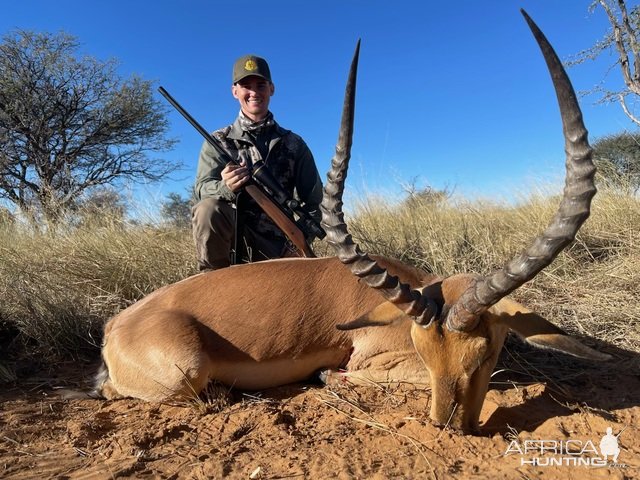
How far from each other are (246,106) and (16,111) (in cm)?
1197

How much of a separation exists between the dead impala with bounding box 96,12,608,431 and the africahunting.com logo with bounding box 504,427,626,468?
0.28 m

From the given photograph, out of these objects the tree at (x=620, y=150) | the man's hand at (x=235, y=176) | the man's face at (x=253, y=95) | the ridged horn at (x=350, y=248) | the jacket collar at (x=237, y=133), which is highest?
the tree at (x=620, y=150)

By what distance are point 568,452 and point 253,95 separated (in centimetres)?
476

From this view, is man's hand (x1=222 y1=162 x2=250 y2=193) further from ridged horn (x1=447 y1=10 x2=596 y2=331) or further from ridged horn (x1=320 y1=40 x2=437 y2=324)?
ridged horn (x1=447 y1=10 x2=596 y2=331)

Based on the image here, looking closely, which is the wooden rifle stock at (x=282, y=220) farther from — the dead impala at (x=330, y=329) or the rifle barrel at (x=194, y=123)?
the dead impala at (x=330, y=329)

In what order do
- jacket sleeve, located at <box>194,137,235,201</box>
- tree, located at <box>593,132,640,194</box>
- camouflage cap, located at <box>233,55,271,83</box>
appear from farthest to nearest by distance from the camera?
1. tree, located at <box>593,132,640,194</box>
2. camouflage cap, located at <box>233,55,271,83</box>
3. jacket sleeve, located at <box>194,137,235,201</box>

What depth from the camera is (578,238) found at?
18.6 ft

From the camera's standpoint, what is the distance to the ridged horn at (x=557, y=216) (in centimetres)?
185

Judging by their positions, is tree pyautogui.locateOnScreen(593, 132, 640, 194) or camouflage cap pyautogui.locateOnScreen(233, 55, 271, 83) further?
tree pyautogui.locateOnScreen(593, 132, 640, 194)

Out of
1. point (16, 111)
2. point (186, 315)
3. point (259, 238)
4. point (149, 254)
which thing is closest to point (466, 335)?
point (186, 315)

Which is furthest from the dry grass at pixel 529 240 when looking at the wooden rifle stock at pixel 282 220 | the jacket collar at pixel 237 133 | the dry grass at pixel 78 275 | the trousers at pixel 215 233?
the dry grass at pixel 78 275

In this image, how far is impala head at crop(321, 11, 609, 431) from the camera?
2230mm

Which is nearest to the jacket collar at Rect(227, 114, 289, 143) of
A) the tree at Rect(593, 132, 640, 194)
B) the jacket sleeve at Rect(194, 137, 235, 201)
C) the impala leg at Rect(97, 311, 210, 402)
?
the jacket sleeve at Rect(194, 137, 235, 201)

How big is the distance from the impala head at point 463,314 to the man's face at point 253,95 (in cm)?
331
